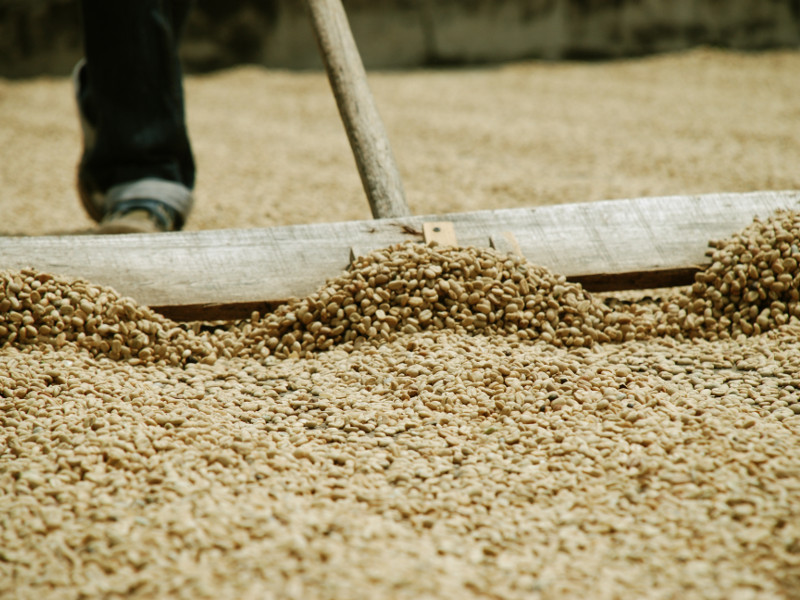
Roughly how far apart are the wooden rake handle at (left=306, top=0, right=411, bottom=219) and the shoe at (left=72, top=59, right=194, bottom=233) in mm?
689

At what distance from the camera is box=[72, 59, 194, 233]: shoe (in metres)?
2.26

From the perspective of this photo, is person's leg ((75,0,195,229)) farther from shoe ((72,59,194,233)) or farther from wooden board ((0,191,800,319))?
wooden board ((0,191,800,319))

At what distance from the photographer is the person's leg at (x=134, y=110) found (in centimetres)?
238

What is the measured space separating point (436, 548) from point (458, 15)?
617 cm

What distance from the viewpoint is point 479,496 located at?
1.29 metres

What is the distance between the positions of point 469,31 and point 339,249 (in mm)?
5314

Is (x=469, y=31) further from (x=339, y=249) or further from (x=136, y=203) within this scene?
(x=339, y=249)

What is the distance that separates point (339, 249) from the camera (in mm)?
1882

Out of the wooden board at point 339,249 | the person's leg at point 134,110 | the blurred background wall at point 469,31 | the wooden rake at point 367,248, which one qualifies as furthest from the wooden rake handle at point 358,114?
the blurred background wall at point 469,31

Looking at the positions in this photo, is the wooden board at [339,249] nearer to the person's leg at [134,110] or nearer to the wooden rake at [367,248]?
the wooden rake at [367,248]

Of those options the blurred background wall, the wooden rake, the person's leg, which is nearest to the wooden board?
the wooden rake

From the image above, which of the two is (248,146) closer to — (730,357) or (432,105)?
(432,105)

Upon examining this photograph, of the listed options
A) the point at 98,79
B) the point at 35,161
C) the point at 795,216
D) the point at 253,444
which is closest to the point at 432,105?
the point at 35,161

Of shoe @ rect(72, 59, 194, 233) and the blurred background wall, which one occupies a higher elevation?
the blurred background wall
